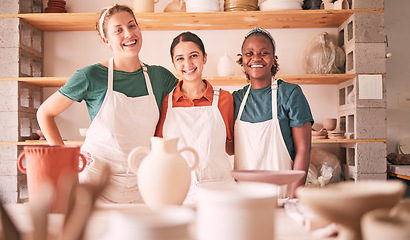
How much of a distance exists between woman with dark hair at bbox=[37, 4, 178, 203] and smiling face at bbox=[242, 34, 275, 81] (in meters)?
0.54

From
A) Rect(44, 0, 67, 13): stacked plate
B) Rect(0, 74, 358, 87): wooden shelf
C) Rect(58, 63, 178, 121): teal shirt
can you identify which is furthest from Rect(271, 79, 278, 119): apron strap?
Rect(44, 0, 67, 13): stacked plate

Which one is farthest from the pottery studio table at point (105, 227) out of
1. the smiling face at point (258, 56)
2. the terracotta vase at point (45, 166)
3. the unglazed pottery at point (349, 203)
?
the smiling face at point (258, 56)

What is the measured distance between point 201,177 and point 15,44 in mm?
2273

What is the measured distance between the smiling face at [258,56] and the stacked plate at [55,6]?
203 cm

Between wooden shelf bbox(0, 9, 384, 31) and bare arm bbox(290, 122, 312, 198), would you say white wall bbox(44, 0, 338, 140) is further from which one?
bare arm bbox(290, 122, 312, 198)

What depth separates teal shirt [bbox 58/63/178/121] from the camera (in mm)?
1953

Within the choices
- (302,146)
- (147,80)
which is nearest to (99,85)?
(147,80)

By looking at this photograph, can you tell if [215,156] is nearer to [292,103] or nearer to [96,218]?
[292,103]

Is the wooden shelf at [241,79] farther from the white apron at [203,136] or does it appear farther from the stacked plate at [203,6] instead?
the white apron at [203,136]

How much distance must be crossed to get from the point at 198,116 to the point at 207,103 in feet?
0.34

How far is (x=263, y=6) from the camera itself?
3109mm

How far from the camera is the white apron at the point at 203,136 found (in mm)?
1801

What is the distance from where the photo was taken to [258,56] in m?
2.03

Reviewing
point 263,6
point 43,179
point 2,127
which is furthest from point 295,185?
point 2,127
